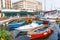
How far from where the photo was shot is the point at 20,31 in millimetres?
21516

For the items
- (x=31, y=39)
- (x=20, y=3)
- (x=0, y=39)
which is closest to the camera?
(x=0, y=39)

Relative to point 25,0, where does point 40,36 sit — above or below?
below

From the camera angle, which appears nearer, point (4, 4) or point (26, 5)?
point (4, 4)

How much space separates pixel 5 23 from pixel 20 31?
8.15 meters

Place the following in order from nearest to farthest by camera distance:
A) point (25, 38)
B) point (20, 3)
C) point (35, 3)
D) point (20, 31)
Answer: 1. point (25, 38)
2. point (20, 31)
3. point (20, 3)
4. point (35, 3)

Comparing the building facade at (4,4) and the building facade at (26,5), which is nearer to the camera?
the building facade at (4,4)

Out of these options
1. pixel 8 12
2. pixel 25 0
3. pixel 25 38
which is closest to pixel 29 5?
pixel 25 0

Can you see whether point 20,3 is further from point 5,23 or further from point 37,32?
point 37,32

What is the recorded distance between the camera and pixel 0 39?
1402 cm

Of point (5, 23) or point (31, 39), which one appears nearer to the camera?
point (31, 39)

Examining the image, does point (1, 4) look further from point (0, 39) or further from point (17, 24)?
point (0, 39)

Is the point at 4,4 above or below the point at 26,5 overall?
below

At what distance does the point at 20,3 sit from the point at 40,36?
121 metres

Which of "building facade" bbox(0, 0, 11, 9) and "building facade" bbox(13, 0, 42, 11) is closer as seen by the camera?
"building facade" bbox(0, 0, 11, 9)
